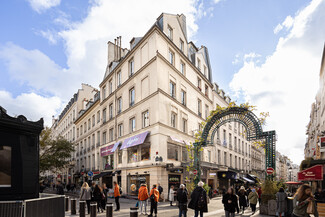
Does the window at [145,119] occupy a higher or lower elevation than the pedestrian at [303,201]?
higher

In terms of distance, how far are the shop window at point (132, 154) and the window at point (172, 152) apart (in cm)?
322

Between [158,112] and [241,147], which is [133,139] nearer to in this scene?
[158,112]

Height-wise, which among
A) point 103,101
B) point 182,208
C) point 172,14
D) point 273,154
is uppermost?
point 172,14

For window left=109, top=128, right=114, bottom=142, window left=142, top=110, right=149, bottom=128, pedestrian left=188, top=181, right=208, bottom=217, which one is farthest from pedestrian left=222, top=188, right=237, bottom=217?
window left=109, top=128, right=114, bottom=142

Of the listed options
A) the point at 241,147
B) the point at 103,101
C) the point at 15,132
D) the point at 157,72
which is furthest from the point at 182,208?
the point at 241,147

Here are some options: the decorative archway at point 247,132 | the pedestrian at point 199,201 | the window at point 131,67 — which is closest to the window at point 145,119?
the window at point 131,67

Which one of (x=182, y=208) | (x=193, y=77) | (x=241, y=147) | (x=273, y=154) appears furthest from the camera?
(x=241, y=147)

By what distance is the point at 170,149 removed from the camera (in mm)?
22031

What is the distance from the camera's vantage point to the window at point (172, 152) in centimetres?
2176

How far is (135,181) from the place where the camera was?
907 inches

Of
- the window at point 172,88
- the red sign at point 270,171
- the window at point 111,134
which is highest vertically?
the window at point 172,88

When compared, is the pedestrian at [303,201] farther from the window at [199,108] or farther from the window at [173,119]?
the window at [199,108]

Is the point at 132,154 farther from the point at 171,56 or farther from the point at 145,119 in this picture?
the point at 171,56

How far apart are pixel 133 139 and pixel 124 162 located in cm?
338
